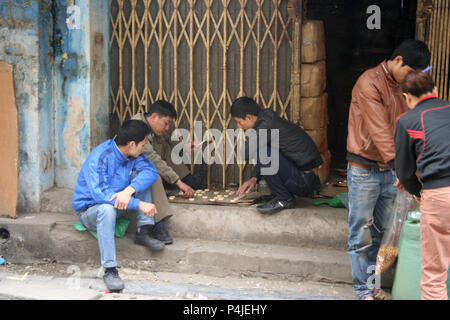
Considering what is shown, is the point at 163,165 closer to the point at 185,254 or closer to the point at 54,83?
the point at 185,254

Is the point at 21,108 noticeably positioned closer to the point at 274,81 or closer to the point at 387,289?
the point at 274,81

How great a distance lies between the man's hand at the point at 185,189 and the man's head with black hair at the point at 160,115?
1.95 ft

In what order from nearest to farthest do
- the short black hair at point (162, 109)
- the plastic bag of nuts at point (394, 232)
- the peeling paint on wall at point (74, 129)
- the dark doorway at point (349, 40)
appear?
the plastic bag of nuts at point (394, 232) < the short black hair at point (162, 109) < the peeling paint on wall at point (74, 129) < the dark doorway at point (349, 40)

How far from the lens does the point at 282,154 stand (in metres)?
5.33

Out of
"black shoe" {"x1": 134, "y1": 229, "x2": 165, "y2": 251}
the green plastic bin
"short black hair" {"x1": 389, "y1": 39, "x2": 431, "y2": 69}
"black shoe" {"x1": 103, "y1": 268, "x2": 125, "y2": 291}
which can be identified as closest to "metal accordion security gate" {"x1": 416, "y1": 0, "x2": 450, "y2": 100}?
"short black hair" {"x1": 389, "y1": 39, "x2": 431, "y2": 69}

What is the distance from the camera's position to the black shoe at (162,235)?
527 cm

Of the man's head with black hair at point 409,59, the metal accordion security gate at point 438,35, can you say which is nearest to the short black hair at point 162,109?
the man's head with black hair at point 409,59

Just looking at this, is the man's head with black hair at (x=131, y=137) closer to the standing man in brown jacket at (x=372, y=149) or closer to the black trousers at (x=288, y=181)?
the black trousers at (x=288, y=181)

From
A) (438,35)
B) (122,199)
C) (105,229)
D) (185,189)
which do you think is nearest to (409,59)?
(438,35)

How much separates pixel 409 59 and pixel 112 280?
300 centimetres

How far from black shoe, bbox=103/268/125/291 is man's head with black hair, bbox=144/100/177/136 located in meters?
1.59

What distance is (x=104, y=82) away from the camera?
6.00 metres

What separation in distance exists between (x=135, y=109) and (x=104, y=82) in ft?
1.49

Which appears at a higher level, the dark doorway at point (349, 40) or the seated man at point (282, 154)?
the dark doorway at point (349, 40)
